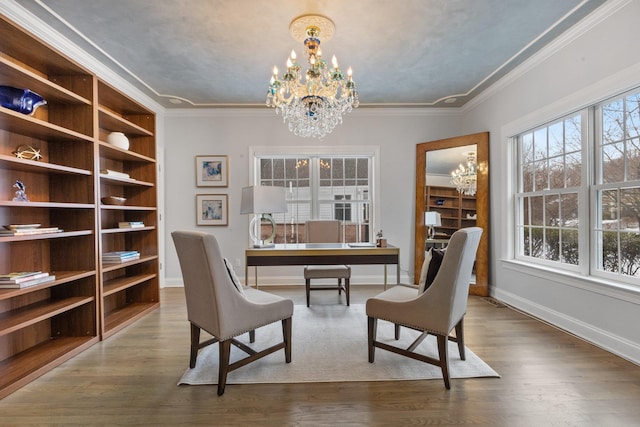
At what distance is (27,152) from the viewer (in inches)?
89.6

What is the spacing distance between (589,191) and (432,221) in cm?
187

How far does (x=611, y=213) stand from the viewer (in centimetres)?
248

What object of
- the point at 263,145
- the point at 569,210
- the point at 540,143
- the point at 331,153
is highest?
the point at 263,145

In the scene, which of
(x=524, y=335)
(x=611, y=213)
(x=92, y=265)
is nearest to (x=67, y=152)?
(x=92, y=265)

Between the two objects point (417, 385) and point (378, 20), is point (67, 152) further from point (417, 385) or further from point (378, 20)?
point (417, 385)

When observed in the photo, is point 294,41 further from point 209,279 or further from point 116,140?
point 209,279

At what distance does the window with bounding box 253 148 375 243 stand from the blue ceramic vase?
2.75 metres

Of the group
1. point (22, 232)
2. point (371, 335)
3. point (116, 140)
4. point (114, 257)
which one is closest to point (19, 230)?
point (22, 232)

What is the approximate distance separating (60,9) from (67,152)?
1.07m

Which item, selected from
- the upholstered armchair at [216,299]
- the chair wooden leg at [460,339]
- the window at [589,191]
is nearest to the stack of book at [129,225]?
the upholstered armchair at [216,299]

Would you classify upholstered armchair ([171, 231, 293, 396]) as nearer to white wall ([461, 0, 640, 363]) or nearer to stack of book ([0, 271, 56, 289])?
stack of book ([0, 271, 56, 289])

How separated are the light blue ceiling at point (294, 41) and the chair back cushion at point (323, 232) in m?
1.77

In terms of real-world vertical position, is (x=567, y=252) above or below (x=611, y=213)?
below

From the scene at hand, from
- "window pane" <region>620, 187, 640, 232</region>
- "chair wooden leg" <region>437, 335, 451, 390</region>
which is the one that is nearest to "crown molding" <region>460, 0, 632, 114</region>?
"window pane" <region>620, 187, 640, 232</region>
